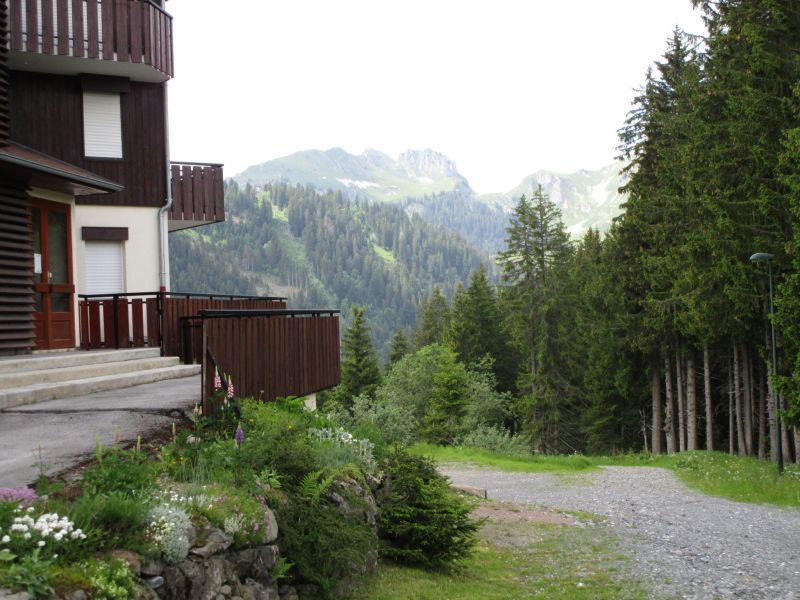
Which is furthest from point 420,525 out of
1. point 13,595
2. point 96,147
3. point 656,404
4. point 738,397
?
point 656,404

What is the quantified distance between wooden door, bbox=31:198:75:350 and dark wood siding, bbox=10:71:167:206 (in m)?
2.15

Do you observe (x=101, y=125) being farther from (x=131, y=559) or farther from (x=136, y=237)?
(x=131, y=559)

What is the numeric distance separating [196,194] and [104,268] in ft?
10.5

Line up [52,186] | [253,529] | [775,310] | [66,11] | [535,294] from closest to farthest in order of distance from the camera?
[253,529] < [52,186] < [66,11] < [775,310] < [535,294]

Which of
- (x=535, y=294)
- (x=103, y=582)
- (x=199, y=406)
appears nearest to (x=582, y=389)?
(x=535, y=294)

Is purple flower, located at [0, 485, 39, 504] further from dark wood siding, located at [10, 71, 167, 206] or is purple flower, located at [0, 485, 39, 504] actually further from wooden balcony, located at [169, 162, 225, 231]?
wooden balcony, located at [169, 162, 225, 231]

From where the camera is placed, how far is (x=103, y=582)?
→ 4.27 meters

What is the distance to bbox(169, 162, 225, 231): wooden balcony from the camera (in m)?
18.9

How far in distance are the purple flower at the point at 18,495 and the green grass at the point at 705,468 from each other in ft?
32.2

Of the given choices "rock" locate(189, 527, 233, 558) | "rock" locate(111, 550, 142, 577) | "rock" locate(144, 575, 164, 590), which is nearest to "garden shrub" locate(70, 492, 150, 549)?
"rock" locate(111, 550, 142, 577)

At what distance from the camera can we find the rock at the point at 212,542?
5.40m

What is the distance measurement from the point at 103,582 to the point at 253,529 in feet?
6.19

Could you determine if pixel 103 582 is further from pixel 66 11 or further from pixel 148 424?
pixel 66 11

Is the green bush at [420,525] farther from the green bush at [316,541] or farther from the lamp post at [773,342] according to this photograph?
the lamp post at [773,342]
